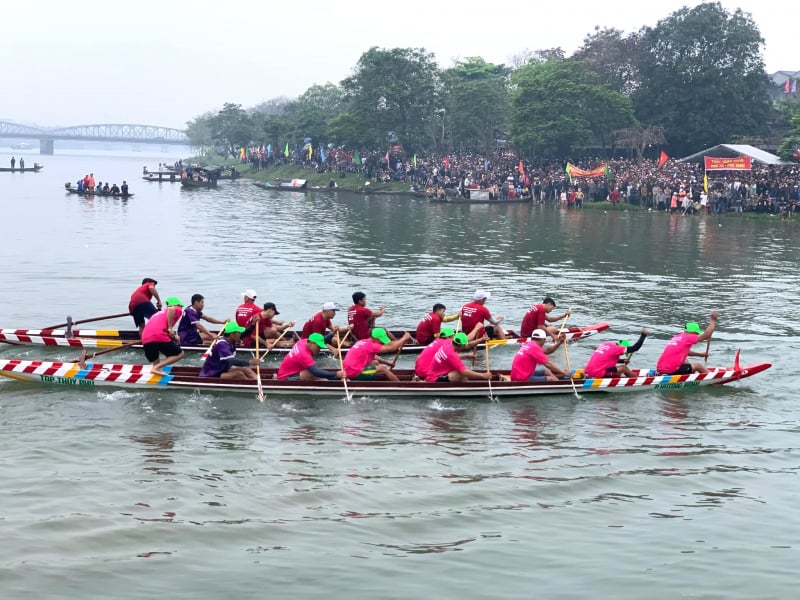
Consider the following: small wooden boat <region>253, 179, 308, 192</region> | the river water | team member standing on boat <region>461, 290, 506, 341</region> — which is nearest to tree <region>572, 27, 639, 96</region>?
small wooden boat <region>253, 179, 308, 192</region>

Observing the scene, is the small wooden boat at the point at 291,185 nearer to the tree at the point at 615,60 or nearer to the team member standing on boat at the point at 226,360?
the tree at the point at 615,60

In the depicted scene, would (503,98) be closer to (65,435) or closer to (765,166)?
(765,166)

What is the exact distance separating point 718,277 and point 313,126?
73793 millimetres

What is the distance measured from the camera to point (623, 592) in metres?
10.5

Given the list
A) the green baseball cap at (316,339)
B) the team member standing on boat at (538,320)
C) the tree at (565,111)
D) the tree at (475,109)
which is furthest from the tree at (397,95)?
the green baseball cap at (316,339)

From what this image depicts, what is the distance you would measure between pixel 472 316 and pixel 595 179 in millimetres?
48823

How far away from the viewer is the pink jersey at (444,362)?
17578 mm

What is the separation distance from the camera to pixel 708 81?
236 ft

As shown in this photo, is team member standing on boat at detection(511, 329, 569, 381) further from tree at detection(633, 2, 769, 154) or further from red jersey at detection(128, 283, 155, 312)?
tree at detection(633, 2, 769, 154)

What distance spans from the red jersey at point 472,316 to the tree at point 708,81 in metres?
56.5

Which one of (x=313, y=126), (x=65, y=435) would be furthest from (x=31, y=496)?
(x=313, y=126)

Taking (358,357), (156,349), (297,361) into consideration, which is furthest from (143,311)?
(358,357)

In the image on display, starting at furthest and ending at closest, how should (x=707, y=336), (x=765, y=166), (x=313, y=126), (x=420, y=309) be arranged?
1. (x=313, y=126)
2. (x=765, y=166)
3. (x=420, y=309)
4. (x=707, y=336)

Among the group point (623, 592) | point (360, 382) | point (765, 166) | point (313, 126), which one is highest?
point (313, 126)
